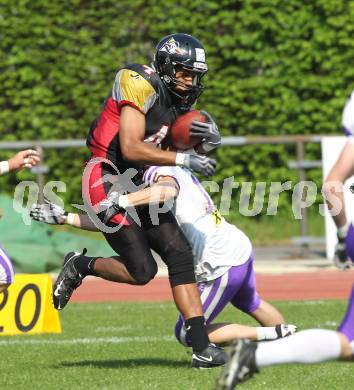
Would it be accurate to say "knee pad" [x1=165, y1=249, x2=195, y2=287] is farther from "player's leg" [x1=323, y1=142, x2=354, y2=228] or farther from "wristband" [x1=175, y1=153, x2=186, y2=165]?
"player's leg" [x1=323, y1=142, x2=354, y2=228]

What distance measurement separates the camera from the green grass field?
5746 millimetres

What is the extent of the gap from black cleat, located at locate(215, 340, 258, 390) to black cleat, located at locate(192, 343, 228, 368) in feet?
5.39

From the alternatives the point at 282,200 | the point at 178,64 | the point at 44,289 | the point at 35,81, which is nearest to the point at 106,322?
the point at 44,289

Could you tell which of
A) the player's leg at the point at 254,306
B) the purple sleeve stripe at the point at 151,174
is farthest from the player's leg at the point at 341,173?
the purple sleeve stripe at the point at 151,174

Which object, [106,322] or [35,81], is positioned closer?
[106,322]

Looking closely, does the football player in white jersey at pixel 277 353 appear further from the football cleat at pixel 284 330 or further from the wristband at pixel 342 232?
the football cleat at pixel 284 330

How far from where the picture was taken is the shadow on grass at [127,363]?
6410 millimetres

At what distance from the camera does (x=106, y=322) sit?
8.58 m

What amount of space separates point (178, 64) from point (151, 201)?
785mm

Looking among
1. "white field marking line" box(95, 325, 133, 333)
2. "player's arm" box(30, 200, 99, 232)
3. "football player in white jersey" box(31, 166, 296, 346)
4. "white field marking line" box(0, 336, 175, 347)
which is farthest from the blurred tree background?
"football player in white jersey" box(31, 166, 296, 346)

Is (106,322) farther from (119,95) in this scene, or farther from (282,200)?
(282,200)

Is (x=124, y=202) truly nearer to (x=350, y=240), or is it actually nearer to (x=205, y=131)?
(x=205, y=131)

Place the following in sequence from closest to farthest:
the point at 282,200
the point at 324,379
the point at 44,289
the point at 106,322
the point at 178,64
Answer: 1. the point at 324,379
2. the point at 178,64
3. the point at 44,289
4. the point at 106,322
5. the point at 282,200

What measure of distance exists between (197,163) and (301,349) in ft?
5.95
